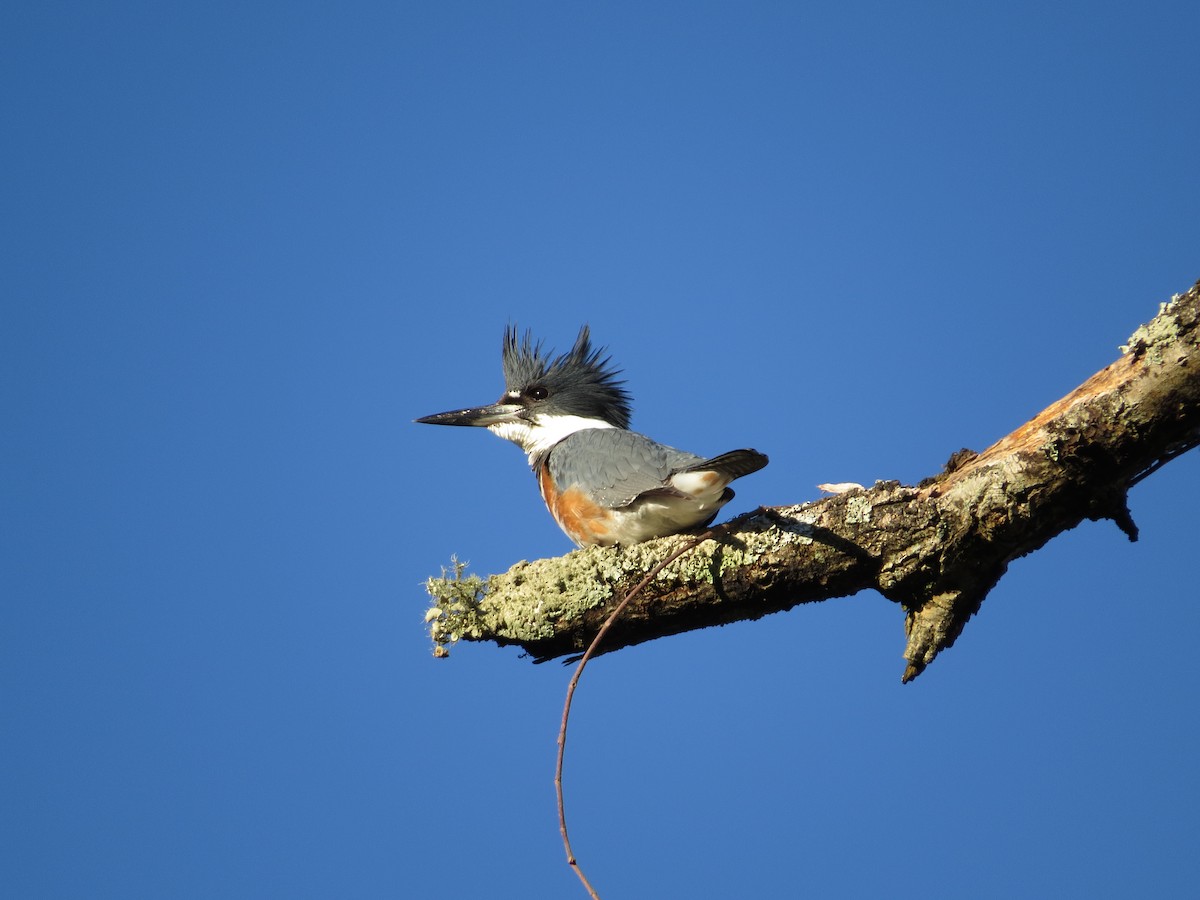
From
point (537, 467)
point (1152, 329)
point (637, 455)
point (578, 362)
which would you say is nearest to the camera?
point (1152, 329)

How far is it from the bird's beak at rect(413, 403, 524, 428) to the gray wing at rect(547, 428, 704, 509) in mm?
915

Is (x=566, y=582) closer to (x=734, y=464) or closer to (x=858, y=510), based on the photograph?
(x=734, y=464)

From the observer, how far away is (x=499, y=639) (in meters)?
4.39

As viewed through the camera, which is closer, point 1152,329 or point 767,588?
point 1152,329

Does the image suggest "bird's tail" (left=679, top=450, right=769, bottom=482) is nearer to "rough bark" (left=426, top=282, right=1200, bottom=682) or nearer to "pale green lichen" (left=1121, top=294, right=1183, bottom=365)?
"rough bark" (left=426, top=282, right=1200, bottom=682)

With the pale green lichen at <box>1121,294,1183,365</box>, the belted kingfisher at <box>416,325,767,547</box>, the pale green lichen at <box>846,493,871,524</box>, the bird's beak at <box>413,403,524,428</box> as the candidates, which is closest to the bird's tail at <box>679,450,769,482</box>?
the belted kingfisher at <box>416,325,767,547</box>

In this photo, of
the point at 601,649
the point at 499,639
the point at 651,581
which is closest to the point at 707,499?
the point at 651,581

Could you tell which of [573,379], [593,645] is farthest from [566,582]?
[573,379]

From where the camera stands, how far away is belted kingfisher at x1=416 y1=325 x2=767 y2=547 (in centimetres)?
425

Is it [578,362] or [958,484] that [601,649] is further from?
[578,362]

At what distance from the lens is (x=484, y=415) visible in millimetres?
6098

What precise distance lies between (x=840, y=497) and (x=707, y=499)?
1.76 feet

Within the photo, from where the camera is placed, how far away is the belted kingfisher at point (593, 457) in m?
4.25

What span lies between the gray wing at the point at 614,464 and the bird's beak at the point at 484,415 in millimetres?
915
